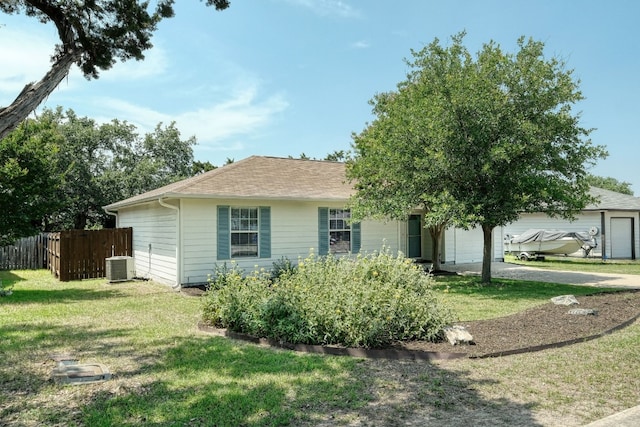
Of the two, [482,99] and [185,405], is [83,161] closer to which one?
[482,99]

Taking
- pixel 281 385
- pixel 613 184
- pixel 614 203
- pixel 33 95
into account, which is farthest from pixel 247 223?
pixel 613 184

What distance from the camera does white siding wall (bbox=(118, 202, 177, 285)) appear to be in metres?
12.8

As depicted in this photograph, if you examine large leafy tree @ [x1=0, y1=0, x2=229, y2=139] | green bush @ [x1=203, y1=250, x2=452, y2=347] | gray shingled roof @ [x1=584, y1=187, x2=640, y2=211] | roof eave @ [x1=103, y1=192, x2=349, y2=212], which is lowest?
green bush @ [x1=203, y1=250, x2=452, y2=347]

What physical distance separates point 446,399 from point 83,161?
27.4 metres

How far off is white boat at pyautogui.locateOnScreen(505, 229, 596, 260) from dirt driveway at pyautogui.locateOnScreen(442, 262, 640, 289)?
16.4 ft

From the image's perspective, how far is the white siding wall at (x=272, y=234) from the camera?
12.2 m

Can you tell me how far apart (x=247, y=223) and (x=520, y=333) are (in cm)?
839

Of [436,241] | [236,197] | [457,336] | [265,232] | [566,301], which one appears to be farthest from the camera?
[436,241]

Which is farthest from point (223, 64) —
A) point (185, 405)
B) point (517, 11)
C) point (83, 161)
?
point (83, 161)

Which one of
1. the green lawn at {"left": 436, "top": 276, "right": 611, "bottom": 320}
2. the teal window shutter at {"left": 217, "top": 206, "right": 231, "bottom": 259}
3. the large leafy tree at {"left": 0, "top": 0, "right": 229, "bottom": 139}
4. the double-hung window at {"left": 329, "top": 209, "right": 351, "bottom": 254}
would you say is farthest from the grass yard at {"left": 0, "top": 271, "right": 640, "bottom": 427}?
the double-hung window at {"left": 329, "top": 209, "right": 351, "bottom": 254}

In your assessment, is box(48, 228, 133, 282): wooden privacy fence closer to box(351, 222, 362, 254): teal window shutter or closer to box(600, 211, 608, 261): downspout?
box(351, 222, 362, 254): teal window shutter

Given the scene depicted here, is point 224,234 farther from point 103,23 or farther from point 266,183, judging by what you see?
point 103,23

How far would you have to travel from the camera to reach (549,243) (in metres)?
22.0

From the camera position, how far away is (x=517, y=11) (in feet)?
39.3
